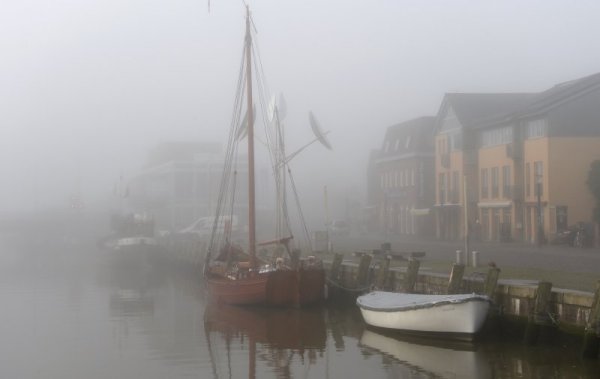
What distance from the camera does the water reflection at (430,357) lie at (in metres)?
20.4

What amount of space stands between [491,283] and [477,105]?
154 ft

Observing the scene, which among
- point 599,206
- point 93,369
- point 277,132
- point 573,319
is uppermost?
point 277,132

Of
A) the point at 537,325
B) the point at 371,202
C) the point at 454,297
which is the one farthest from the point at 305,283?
the point at 371,202


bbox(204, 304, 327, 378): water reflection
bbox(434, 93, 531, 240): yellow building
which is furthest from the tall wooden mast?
bbox(434, 93, 531, 240): yellow building

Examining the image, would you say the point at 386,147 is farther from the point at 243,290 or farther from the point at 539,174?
the point at 243,290

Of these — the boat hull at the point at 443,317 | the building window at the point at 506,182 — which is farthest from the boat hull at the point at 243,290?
the building window at the point at 506,182

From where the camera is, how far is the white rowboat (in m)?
22.9

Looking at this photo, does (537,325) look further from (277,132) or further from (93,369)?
(277,132)

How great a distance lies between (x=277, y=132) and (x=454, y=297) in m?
26.0

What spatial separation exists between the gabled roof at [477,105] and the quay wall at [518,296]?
37.4 m

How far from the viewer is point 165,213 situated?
115m

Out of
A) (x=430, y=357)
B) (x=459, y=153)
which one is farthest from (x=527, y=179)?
(x=430, y=357)

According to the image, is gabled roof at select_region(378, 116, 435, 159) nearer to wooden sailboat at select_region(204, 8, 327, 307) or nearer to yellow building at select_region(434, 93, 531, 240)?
yellow building at select_region(434, 93, 531, 240)

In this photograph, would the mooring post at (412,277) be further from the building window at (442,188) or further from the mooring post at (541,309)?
the building window at (442,188)
